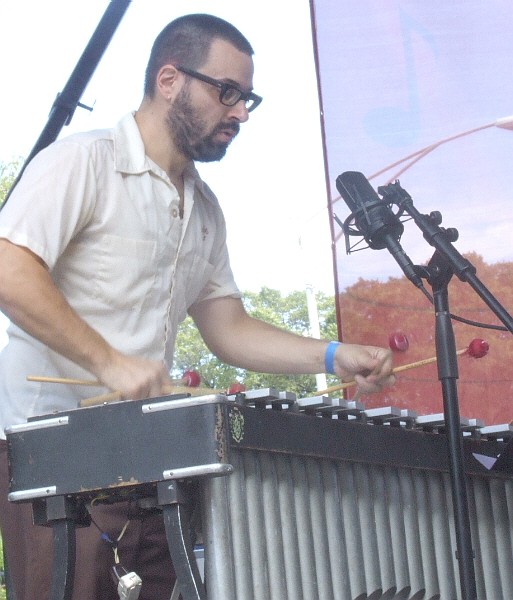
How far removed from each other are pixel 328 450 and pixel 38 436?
1.87ft

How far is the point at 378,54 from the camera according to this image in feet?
12.9

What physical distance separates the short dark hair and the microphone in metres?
0.51

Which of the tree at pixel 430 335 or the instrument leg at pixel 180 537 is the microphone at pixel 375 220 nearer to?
the instrument leg at pixel 180 537

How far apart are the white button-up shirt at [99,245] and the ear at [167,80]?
11cm

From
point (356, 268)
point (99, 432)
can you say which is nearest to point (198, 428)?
point (99, 432)

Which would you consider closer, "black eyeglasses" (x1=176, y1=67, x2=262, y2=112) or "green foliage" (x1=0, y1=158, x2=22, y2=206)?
"black eyeglasses" (x1=176, y1=67, x2=262, y2=112)

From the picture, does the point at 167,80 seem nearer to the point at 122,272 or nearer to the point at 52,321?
the point at 122,272

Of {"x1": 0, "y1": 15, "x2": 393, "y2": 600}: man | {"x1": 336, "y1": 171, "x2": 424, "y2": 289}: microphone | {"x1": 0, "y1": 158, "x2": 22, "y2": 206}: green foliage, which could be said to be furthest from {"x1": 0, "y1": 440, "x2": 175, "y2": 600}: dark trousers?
{"x1": 0, "y1": 158, "x2": 22, "y2": 206}: green foliage

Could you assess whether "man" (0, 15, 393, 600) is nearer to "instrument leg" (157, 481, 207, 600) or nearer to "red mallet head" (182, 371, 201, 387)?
A: "red mallet head" (182, 371, 201, 387)

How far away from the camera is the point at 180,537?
2.09 metres

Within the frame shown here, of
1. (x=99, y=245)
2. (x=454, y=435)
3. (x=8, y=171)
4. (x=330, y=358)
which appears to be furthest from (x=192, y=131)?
(x=8, y=171)

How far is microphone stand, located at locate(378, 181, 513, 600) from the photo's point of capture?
2.43m

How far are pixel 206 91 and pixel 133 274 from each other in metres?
0.51

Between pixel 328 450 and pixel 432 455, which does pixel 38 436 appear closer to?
pixel 328 450
